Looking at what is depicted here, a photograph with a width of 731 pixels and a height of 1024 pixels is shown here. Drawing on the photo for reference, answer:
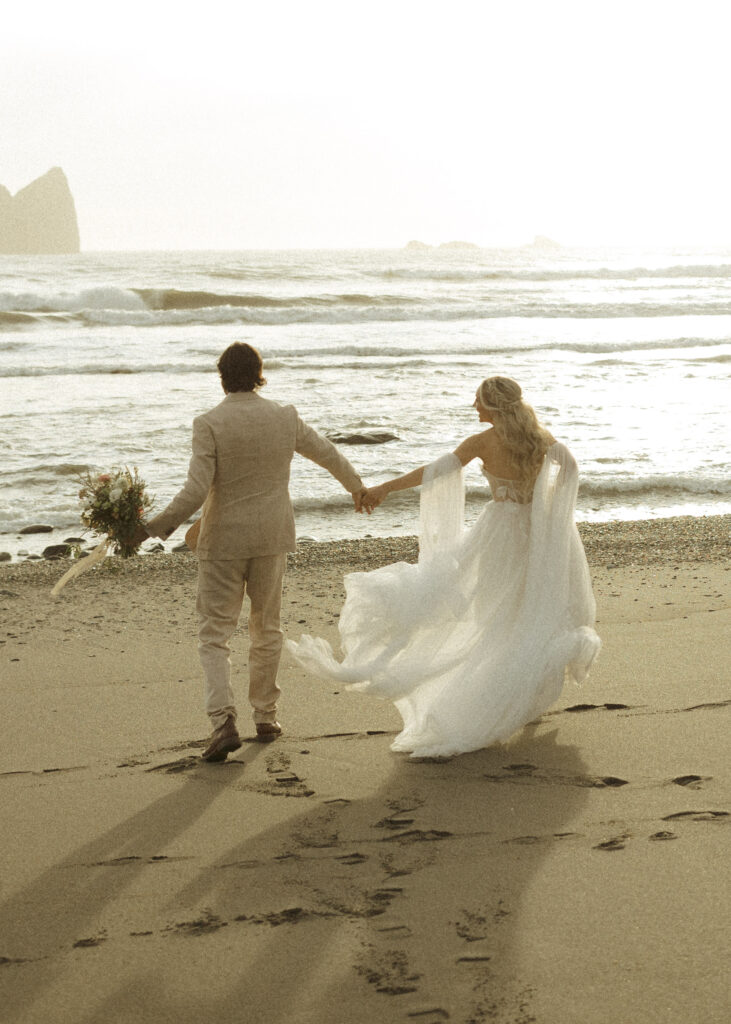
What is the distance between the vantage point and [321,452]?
5.12m

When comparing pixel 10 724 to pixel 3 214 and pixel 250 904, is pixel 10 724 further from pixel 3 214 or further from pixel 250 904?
pixel 3 214

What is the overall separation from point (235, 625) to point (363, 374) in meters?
15.1

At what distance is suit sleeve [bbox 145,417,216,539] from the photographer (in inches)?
186

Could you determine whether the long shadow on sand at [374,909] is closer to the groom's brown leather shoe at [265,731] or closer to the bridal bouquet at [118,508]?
the groom's brown leather shoe at [265,731]

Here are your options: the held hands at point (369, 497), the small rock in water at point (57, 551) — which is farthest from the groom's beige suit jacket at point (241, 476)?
the small rock in water at point (57, 551)

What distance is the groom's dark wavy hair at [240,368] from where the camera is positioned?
491cm

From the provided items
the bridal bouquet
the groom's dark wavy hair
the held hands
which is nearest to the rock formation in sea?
the held hands

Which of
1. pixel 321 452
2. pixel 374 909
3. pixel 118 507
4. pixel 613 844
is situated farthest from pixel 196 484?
pixel 613 844

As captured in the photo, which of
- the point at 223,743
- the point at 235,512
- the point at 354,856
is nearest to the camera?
the point at 354,856

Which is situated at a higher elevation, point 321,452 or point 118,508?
point 321,452

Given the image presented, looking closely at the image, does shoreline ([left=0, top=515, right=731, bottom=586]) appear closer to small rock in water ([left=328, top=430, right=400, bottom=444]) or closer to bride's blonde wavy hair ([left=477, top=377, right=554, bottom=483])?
bride's blonde wavy hair ([left=477, top=377, right=554, bottom=483])

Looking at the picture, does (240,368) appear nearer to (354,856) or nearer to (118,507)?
(118,507)

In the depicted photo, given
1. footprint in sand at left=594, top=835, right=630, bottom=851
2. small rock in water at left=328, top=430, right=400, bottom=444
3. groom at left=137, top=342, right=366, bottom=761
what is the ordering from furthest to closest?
small rock in water at left=328, top=430, right=400, bottom=444
groom at left=137, top=342, right=366, bottom=761
footprint in sand at left=594, top=835, right=630, bottom=851

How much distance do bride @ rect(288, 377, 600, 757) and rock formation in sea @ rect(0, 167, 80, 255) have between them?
151524 mm
